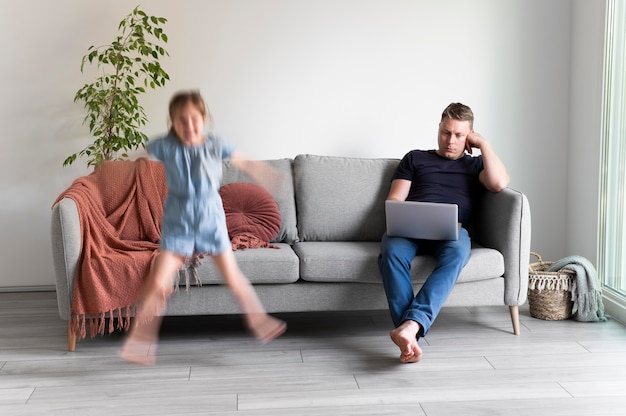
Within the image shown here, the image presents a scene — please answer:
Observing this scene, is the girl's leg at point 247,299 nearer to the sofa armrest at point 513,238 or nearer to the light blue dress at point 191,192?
the light blue dress at point 191,192

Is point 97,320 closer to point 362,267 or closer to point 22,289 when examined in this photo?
point 362,267

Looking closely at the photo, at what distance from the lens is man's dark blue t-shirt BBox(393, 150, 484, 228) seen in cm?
355

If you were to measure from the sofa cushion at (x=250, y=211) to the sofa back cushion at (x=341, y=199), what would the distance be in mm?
194

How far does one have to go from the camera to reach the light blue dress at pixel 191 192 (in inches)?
105

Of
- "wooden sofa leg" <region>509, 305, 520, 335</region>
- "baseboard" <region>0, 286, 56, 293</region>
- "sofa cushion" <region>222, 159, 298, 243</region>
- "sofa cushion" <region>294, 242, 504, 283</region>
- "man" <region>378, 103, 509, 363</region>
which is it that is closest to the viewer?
"man" <region>378, 103, 509, 363</region>

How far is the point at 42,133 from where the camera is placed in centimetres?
421

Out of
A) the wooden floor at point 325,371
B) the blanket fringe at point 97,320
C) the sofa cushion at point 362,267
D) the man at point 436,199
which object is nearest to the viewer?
the wooden floor at point 325,371

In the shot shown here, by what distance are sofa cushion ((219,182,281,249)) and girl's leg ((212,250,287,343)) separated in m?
0.41

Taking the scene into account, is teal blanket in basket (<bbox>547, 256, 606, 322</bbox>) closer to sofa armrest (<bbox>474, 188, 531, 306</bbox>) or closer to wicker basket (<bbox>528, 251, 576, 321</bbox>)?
wicker basket (<bbox>528, 251, 576, 321</bbox>)

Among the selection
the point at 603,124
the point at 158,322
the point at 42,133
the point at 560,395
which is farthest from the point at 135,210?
the point at 603,124

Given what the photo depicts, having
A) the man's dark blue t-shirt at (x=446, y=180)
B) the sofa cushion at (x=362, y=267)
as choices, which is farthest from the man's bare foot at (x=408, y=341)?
the man's dark blue t-shirt at (x=446, y=180)

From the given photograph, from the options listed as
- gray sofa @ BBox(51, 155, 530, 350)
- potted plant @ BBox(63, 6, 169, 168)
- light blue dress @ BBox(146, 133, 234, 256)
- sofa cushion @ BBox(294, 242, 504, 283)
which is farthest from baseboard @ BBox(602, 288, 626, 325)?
potted plant @ BBox(63, 6, 169, 168)

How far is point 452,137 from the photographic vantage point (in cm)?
352

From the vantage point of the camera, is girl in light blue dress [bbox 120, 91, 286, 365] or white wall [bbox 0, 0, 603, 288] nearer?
girl in light blue dress [bbox 120, 91, 286, 365]
